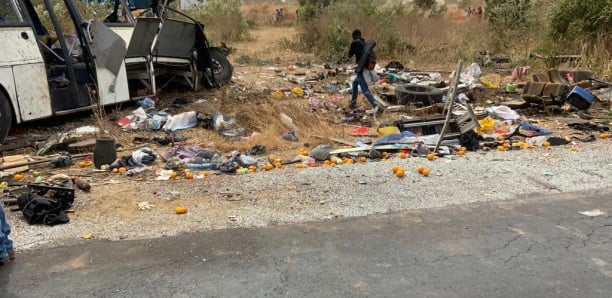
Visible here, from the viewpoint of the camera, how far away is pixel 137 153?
669cm

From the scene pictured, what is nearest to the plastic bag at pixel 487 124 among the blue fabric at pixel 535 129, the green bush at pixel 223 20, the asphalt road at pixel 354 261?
the blue fabric at pixel 535 129

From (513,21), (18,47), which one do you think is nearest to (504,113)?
(18,47)

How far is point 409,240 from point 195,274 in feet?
5.76

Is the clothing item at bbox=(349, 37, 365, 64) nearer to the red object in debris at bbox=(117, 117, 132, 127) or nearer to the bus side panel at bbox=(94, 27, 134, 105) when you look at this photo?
the bus side panel at bbox=(94, 27, 134, 105)

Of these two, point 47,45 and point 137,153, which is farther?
point 47,45

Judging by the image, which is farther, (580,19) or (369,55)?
(580,19)

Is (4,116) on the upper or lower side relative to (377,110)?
upper

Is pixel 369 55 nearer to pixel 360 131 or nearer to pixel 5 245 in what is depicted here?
pixel 360 131

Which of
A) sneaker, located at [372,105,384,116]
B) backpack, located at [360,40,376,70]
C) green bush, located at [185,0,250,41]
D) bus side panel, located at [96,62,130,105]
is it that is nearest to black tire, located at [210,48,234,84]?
bus side panel, located at [96,62,130,105]

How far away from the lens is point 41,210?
4609mm

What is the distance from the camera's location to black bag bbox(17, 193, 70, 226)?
15.0 feet

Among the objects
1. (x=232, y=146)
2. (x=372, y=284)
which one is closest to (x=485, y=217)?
(x=372, y=284)

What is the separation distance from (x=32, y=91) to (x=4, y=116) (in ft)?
1.71

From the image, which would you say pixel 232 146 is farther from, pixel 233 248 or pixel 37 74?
pixel 233 248
